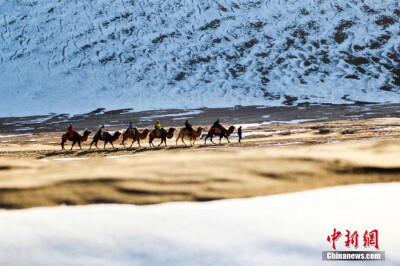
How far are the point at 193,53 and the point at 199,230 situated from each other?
264 ft

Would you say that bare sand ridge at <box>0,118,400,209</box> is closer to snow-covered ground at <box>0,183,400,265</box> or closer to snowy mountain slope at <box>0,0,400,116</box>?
snow-covered ground at <box>0,183,400,265</box>

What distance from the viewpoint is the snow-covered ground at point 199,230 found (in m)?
2.05

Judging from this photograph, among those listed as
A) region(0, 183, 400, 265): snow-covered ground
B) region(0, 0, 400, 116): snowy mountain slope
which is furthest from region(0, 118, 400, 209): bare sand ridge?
region(0, 0, 400, 116): snowy mountain slope

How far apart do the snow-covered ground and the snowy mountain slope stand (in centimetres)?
6151

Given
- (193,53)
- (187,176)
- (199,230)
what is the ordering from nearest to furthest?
(199,230) → (187,176) → (193,53)

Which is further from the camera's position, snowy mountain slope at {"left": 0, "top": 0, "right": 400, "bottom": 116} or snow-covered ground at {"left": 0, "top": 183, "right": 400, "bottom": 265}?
snowy mountain slope at {"left": 0, "top": 0, "right": 400, "bottom": 116}

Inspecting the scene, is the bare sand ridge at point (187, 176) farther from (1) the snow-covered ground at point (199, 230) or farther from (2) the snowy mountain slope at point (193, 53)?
(2) the snowy mountain slope at point (193, 53)

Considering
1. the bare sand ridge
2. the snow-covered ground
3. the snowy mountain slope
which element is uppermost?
the snowy mountain slope

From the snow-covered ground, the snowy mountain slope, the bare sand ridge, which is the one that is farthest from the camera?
the snowy mountain slope

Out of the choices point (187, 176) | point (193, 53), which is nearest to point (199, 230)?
point (187, 176)

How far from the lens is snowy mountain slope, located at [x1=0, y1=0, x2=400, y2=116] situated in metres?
68.9

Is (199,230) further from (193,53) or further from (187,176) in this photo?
(193,53)

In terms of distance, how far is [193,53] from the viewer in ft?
267

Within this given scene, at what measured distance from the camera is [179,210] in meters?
2.38
